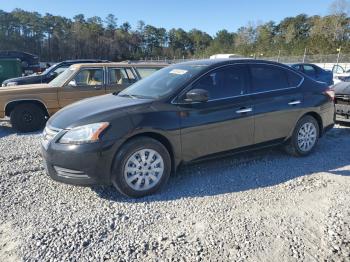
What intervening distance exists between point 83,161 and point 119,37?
91.4m

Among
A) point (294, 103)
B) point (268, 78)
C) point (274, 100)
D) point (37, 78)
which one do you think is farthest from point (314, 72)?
point (37, 78)

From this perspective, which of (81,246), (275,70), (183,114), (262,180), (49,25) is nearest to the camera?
(81,246)

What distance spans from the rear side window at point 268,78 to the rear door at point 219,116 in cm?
18

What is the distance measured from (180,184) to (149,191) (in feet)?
1.73

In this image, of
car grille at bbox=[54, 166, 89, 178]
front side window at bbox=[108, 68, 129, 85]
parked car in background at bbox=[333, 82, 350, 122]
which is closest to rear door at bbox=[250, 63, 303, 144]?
parked car in background at bbox=[333, 82, 350, 122]

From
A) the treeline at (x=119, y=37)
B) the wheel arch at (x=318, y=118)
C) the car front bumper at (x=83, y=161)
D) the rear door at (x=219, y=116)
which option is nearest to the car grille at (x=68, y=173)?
the car front bumper at (x=83, y=161)

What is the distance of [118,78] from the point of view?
8.62 metres

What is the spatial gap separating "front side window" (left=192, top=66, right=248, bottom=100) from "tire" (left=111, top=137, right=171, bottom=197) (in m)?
1.03

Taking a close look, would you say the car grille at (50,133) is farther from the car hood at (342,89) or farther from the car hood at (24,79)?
the car hood at (24,79)

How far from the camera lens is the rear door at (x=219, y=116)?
4410 mm

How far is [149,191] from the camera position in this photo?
418 centimetres

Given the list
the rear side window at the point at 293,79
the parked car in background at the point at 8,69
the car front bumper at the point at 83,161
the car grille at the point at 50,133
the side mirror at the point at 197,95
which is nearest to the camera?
the car front bumper at the point at 83,161

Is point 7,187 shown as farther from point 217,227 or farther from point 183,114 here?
point 217,227

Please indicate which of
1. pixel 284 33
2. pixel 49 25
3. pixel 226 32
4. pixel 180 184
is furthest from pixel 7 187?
pixel 226 32
